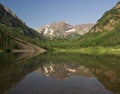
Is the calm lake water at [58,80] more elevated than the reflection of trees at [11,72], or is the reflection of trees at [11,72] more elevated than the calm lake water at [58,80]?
the reflection of trees at [11,72]

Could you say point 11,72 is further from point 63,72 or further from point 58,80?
point 63,72

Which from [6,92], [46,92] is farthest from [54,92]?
[6,92]

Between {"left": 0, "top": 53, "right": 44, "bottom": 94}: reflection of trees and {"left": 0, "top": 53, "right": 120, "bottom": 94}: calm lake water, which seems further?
{"left": 0, "top": 53, "right": 44, "bottom": 94}: reflection of trees

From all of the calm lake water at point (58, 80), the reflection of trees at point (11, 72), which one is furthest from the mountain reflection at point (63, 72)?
the reflection of trees at point (11, 72)

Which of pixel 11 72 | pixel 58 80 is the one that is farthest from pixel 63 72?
pixel 58 80

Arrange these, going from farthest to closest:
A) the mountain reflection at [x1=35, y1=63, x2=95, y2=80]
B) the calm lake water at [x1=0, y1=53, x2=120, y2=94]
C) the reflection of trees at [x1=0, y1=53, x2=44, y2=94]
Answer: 1. the mountain reflection at [x1=35, y1=63, x2=95, y2=80]
2. the reflection of trees at [x1=0, y1=53, x2=44, y2=94]
3. the calm lake water at [x1=0, y1=53, x2=120, y2=94]

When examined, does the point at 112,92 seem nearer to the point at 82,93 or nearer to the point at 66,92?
the point at 82,93

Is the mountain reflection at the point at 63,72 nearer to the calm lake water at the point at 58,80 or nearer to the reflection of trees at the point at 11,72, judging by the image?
the calm lake water at the point at 58,80

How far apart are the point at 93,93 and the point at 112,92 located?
3.45 meters

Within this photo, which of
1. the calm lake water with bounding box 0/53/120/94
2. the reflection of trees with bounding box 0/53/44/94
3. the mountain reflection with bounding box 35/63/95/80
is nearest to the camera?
the calm lake water with bounding box 0/53/120/94

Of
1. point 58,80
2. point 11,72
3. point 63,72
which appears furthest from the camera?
point 63,72

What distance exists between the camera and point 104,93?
131 ft

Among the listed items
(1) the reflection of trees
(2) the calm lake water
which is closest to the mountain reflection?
(2) the calm lake water

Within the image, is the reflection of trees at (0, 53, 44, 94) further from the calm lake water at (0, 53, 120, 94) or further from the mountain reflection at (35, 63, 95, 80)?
the mountain reflection at (35, 63, 95, 80)
